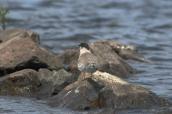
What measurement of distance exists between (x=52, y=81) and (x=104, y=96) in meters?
1.30

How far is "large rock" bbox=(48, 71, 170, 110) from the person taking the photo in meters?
9.78

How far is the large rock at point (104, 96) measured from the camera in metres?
9.78

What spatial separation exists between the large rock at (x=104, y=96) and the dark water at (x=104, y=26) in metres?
0.28

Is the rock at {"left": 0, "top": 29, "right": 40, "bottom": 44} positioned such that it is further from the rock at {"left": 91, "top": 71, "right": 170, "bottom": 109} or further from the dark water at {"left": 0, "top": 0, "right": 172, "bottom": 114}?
the rock at {"left": 91, "top": 71, "right": 170, "bottom": 109}

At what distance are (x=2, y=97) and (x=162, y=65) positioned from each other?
428 centimetres

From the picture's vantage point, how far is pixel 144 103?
32.3ft

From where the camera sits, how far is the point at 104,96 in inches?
388

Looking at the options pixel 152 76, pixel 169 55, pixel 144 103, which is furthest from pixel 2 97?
pixel 169 55

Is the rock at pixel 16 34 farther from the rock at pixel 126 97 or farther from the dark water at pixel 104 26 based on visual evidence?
the rock at pixel 126 97

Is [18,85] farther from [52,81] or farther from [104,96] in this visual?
[104,96]

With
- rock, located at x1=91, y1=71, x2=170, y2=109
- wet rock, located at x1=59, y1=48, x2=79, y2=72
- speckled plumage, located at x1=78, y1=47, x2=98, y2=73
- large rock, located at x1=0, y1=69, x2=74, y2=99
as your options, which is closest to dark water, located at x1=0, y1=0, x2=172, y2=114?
large rock, located at x1=0, y1=69, x2=74, y2=99

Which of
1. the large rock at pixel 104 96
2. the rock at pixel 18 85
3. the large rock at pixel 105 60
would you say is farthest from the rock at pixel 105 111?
the large rock at pixel 105 60

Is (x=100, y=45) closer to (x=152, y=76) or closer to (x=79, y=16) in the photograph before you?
(x=152, y=76)

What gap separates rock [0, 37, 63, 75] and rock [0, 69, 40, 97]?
0.53 m
